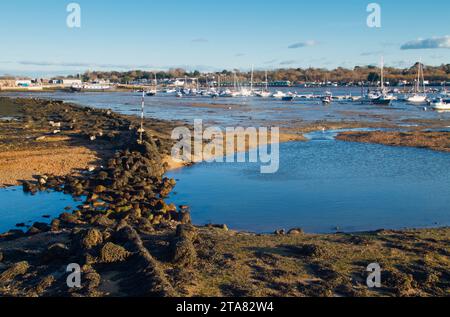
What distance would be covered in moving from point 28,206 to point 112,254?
437 inches

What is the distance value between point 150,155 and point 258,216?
11.1 metres

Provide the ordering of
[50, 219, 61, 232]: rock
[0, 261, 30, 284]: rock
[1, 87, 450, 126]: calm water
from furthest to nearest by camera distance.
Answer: [1, 87, 450, 126]: calm water, [50, 219, 61, 232]: rock, [0, 261, 30, 284]: rock

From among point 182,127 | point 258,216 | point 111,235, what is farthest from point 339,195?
point 182,127

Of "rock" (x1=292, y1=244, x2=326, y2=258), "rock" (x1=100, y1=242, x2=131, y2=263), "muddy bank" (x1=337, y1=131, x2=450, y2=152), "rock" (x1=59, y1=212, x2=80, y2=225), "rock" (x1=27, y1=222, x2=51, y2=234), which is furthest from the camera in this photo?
"muddy bank" (x1=337, y1=131, x2=450, y2=152)

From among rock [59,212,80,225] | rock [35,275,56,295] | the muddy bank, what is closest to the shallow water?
rock [59,212,80,225]

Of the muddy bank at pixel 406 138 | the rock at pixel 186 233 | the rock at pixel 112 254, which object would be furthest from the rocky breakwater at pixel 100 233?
the muddy bank at pixel 406 138

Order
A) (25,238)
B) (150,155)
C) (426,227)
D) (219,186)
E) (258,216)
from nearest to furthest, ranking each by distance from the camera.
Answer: (25,238)
(426,227)
(258,216)
(219,186)
(150,155)

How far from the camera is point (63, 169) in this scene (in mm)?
26812

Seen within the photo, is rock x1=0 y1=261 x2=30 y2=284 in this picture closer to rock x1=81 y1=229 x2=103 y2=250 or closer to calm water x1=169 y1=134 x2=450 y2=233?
rock x1=81 y1=229 x2=103 y2=250

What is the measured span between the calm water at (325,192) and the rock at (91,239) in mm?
6871

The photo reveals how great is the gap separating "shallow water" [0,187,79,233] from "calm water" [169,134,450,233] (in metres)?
5.05

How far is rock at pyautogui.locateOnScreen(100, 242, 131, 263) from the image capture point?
11227 mm
